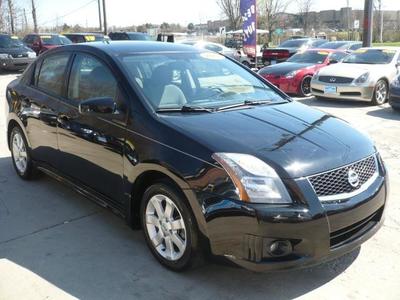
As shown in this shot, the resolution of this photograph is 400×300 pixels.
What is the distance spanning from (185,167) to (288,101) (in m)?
1.63

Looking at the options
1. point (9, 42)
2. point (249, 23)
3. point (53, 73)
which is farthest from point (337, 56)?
point (9, 42)

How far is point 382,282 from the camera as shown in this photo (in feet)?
10.8

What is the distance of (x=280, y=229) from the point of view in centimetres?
285

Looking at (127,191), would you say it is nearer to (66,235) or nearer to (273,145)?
(66,235)

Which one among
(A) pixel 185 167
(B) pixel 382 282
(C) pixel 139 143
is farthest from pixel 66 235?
(B) pixel 382 282

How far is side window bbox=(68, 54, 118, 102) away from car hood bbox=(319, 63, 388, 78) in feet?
27.2

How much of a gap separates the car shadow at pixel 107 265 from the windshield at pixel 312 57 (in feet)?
34.7

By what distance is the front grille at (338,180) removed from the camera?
9.76 feet

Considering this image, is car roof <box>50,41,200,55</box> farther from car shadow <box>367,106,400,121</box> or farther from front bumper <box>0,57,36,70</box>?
front bumper <box>0,57,36,70</box>

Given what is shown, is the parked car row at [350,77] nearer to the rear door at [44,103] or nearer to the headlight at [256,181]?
the rear door at [44,103]

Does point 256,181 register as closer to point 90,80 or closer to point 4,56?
point 90,80

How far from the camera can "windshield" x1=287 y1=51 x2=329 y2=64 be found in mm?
13914

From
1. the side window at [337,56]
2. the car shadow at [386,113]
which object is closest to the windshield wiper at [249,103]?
the car shadow at [386,113]

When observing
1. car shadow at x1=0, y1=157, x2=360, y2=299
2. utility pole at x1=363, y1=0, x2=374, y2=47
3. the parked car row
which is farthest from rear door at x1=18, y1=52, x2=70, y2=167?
utility pole at x1=363, y1=0, x2=374, y2=47
